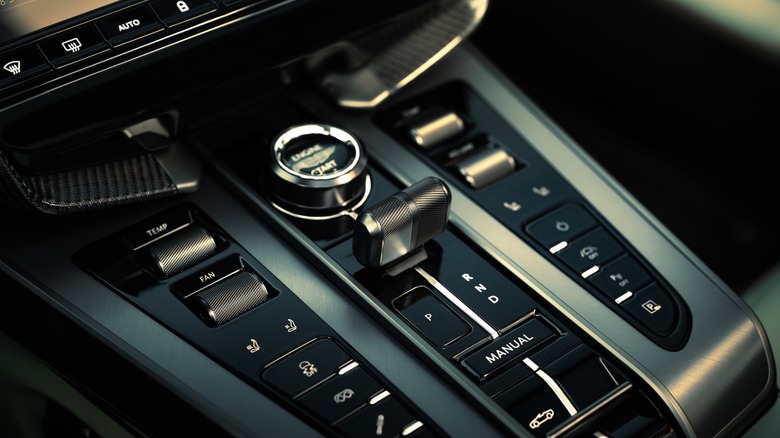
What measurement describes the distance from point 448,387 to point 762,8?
51cm

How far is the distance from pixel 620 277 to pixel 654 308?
33 mm

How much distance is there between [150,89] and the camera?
601 mm

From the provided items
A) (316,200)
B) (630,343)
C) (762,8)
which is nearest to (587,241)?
(630,343)

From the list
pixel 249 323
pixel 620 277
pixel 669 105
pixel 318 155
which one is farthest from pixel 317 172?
pixel 669 105

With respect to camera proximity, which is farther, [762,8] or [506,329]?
[762,8]

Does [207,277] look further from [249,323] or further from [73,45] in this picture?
[73,45]

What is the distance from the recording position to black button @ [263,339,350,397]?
547 millimetres

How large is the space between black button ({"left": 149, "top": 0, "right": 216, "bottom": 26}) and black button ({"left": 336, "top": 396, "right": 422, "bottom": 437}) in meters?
0.29

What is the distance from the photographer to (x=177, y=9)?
602 millimetres

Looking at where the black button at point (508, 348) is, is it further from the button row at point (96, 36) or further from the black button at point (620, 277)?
the button row at point (96, 36)

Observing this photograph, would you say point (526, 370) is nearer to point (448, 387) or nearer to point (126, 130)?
point (448, 387)

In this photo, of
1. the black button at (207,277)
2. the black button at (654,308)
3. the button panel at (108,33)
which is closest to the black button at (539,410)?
the black button at (654,308)

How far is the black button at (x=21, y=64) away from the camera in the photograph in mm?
551

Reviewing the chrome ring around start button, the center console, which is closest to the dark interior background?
the center console
